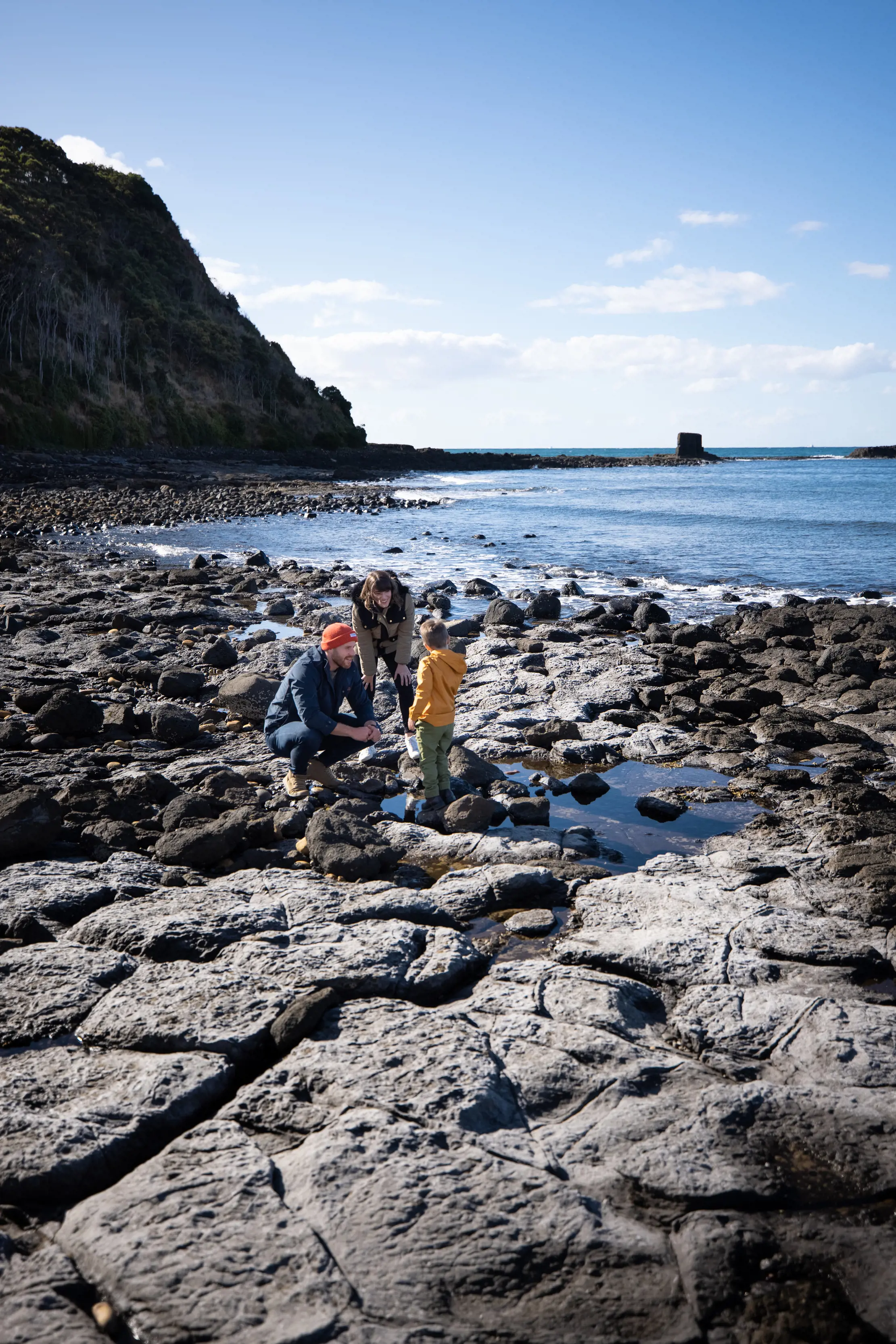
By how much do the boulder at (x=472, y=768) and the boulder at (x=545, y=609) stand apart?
9.33 metres

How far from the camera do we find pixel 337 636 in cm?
827

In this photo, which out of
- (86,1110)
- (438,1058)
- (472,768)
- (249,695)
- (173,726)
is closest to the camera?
(86,1110)

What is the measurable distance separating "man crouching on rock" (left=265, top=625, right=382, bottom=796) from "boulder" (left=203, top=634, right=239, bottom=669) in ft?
14.6

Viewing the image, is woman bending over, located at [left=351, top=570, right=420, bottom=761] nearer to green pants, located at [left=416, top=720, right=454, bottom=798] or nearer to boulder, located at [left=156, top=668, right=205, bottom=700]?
green pants, located at [left=416, top=720, right=454, bottom=798]

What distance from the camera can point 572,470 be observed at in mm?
112500

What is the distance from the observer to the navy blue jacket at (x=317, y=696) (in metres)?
8.23

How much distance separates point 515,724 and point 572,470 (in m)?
106

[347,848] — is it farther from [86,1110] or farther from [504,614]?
[504,614]

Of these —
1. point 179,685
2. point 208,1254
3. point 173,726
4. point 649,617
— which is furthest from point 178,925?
point 649,617

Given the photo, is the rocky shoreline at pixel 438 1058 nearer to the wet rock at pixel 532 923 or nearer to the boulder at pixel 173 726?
the wet rock at pixel 532 923

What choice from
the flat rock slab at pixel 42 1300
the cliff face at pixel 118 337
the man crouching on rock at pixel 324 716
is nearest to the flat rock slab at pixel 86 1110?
the flat rock slab at pixel 42 1300

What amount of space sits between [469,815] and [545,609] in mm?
10972

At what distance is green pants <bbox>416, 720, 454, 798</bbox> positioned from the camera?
785cm

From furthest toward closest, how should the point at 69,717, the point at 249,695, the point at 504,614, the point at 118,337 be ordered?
the point at 118,337 → the point at 504,614 → the point at 249,695 → the point at 69,717
